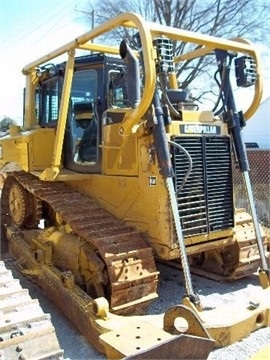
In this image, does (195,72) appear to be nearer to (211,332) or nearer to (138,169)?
(138,169)

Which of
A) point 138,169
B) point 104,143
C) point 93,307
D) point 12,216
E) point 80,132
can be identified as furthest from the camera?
point 12,216

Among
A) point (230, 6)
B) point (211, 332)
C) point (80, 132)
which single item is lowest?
point (211, 332)

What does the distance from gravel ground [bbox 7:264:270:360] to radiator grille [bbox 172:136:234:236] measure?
811 millimetres

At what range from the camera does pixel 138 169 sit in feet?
15.3

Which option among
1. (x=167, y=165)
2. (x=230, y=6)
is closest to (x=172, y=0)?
(x=230, y=6)

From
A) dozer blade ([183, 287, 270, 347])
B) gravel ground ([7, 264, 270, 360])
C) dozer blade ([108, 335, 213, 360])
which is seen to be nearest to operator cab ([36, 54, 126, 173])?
gravel ground ([7, 264, 270, 360])

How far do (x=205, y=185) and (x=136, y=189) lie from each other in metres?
0.73

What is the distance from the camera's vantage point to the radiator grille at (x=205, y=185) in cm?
453

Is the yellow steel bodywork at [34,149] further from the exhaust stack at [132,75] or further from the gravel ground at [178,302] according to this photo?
the exhaust stack at [132,75]

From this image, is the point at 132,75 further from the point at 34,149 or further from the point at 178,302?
the point at 178,302

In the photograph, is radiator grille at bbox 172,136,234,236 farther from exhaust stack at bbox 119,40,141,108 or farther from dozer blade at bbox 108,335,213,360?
dozer blade at bbox 108,335,213,360

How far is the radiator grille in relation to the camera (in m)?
4.53

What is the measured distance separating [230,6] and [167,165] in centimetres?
1803

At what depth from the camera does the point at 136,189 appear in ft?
15.4
